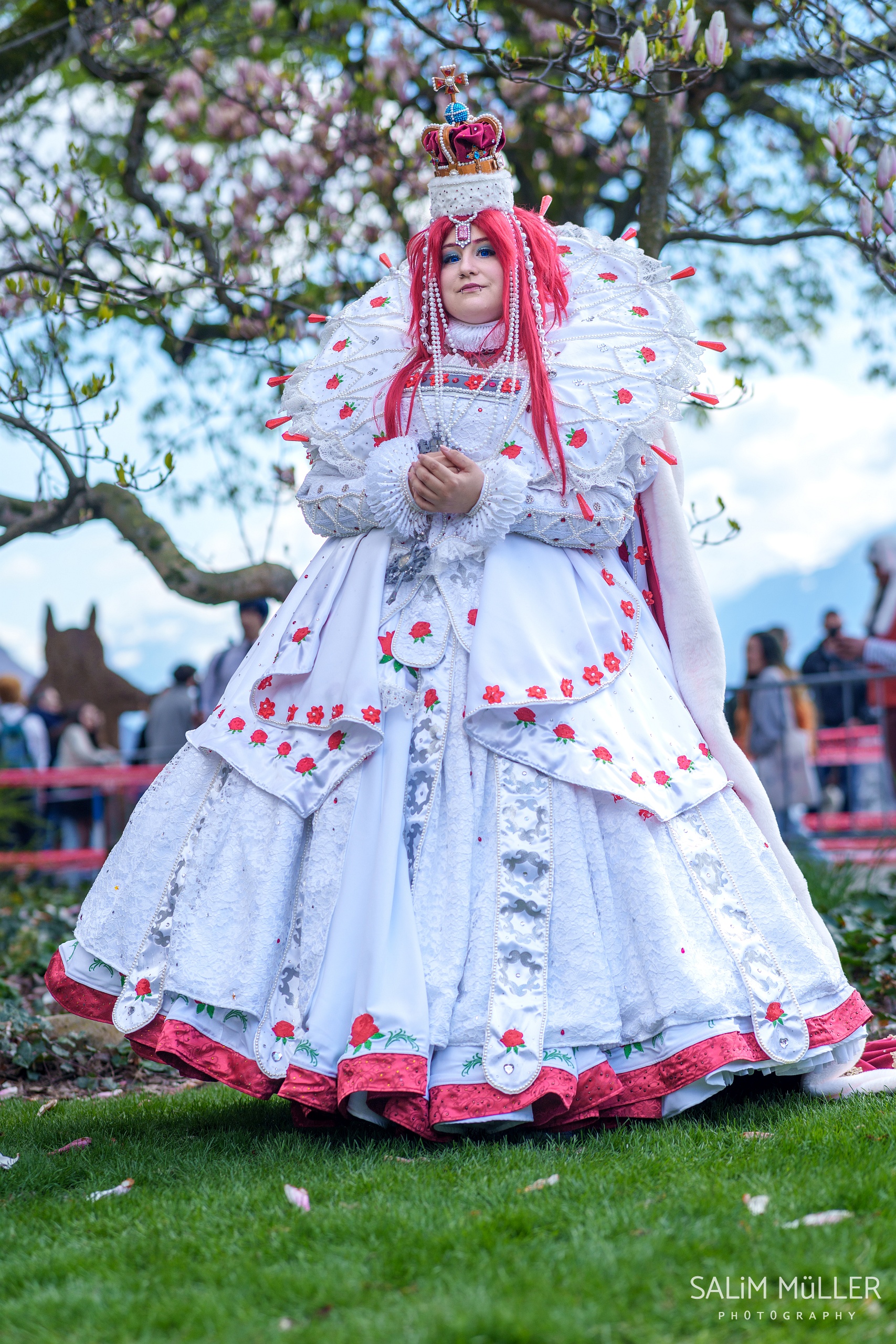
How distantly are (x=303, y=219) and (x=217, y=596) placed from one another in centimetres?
324

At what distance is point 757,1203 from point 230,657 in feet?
19.1

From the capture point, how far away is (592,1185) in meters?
2.38

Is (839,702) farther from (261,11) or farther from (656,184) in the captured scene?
(261,11)

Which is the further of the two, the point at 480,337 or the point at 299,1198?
the point at 480,337

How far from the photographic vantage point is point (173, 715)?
31.0 feet

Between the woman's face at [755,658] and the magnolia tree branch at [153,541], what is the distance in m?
3.78

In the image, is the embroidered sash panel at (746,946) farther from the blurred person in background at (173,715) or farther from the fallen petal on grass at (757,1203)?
the blurred person in background at (173,715)

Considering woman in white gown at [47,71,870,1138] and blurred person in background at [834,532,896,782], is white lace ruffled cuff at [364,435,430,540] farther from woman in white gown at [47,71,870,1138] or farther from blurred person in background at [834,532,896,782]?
blurred person in background at [834,532,896,782]

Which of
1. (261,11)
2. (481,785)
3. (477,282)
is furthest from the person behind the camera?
(261,11)

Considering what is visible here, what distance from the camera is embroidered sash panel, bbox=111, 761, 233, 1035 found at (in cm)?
293

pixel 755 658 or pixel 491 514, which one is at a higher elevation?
pixel 491 514

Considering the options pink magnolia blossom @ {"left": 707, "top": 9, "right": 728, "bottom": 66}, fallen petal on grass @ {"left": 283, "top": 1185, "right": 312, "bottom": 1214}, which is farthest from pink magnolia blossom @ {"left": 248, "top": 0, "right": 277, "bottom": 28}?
fallen petal on grass @ {"left": 283, "top": 1185, "right": 312, "bottom": 1214}

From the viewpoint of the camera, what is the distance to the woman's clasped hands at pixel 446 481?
10.1ft

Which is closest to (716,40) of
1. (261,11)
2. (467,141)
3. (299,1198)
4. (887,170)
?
(887,170)
